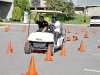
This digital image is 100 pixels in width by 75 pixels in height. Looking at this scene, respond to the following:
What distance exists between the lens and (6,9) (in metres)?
48.3

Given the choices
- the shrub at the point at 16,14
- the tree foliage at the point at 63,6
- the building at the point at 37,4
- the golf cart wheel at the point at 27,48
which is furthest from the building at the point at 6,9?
the golf cart wheel at the point at 27,48

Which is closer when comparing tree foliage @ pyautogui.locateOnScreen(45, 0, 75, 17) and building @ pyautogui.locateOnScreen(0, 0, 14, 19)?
building @ pyautogui.locateOnScreen(0, 0, 14, 19)

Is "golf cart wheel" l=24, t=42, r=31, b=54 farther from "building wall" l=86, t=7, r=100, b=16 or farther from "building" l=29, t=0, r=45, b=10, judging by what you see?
"building wall" l=86, t=7, r=100, b=16

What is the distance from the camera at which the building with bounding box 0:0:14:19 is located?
4794 cm

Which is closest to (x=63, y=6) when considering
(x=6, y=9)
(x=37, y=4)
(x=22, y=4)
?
(x=22, y=4)

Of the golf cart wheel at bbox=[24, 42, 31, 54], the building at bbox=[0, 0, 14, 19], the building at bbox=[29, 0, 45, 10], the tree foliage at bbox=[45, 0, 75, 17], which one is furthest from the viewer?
the building at bbox=[29, 0, 45, 10]

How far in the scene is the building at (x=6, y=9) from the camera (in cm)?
4794

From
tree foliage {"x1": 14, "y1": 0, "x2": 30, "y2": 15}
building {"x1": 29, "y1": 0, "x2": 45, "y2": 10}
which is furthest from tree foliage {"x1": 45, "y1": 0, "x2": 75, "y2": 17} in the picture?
building {"x1": 29, "y1": 0, "x2": 45, "y2": 10}

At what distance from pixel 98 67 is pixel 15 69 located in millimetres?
2748

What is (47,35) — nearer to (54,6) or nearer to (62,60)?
(62,60)

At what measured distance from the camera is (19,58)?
33.2ft

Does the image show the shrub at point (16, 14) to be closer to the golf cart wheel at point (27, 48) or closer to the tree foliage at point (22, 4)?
the tree foliage at point (22, 4)

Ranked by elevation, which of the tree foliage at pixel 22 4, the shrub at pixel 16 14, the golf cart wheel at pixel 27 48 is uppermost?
the golf cart wheel at pixel 27 48

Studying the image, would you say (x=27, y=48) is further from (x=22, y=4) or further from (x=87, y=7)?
(x=87, y=7)
